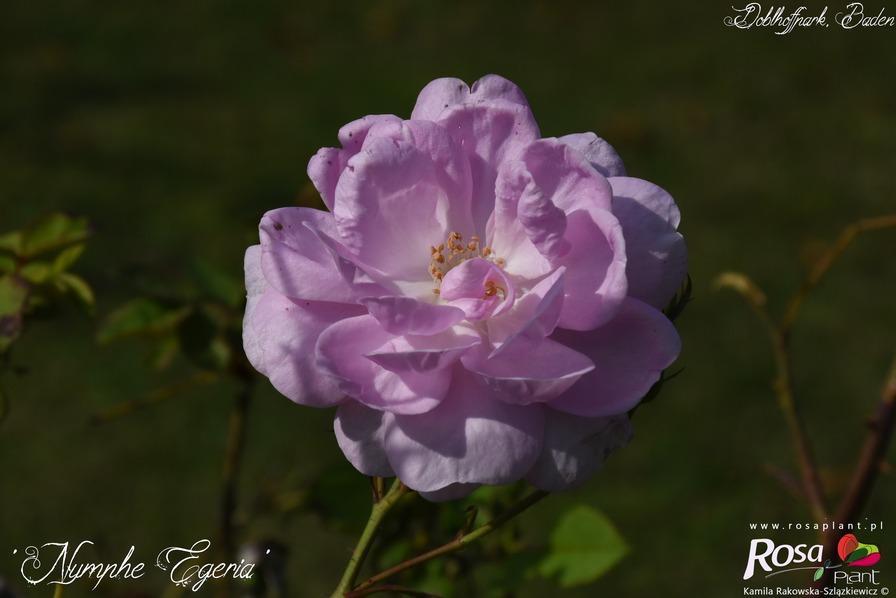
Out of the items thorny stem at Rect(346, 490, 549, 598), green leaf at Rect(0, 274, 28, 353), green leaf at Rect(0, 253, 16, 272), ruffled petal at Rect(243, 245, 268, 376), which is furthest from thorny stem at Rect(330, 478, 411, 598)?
green leaf at Rect(0, 253, 16, 272)

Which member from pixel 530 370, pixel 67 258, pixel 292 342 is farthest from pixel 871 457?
pixel 67 258

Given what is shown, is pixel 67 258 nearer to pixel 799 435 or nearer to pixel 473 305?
pixel 473 305

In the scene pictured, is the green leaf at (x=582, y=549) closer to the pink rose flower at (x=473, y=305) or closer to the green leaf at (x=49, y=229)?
the pink rose flower at (x=473, y=305)

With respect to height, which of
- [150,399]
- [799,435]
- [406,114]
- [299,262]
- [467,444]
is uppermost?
[299,262]

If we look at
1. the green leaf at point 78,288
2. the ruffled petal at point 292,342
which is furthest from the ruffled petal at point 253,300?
the green leaf at point 78,288

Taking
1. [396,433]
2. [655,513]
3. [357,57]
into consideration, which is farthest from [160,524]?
[357,57]

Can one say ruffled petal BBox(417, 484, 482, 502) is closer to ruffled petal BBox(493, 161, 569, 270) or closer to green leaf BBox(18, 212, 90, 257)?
ruffled petal BBox(493, 161, 569, 270)
